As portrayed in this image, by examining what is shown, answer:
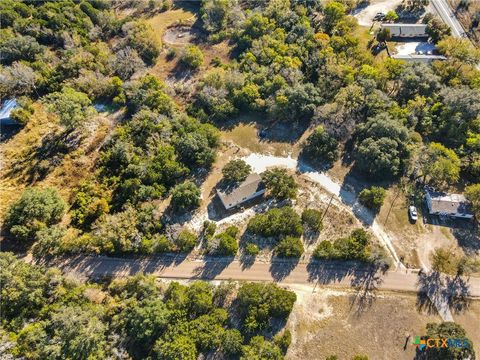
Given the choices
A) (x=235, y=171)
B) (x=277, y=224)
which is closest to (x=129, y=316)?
(x=277, y=224)

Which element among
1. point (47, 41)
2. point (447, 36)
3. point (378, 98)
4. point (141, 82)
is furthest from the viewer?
point (47, 41)

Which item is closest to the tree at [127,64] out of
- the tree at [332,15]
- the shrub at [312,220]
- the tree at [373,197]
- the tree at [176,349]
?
the tree at [332,15]

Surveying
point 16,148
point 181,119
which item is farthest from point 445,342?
point 16,148

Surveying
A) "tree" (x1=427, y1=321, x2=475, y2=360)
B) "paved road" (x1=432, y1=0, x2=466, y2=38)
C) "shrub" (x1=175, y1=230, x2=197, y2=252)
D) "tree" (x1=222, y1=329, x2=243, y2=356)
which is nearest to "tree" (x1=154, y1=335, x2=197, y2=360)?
"tree" (x1=222, y1=329, x2=243, y2=356)

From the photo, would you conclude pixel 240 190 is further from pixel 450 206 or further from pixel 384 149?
pixel 450 206

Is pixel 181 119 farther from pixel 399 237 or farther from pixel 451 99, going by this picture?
pixel 451 99
